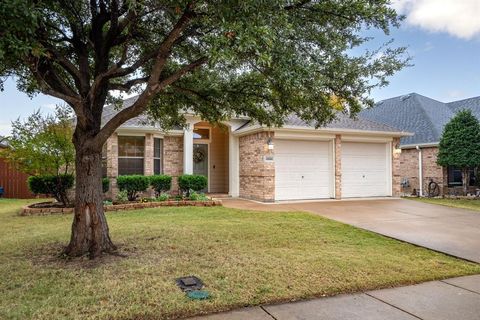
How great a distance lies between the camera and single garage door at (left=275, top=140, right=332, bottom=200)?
1320 cm

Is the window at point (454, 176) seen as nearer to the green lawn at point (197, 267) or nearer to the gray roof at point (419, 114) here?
the gray roof at point (419, 114)

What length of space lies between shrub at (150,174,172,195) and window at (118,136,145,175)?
3.63ft

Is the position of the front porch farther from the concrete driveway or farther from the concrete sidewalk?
the concrete sidewalk

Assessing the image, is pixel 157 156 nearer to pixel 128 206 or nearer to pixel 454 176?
pixel 128 206

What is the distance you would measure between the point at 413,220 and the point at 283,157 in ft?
17.6

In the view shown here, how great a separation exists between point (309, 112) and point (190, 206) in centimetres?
603

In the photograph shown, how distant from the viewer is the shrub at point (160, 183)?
12.7 m

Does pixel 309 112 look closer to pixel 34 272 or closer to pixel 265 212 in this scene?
pixel 265 212

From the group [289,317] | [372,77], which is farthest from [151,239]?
[372,77]

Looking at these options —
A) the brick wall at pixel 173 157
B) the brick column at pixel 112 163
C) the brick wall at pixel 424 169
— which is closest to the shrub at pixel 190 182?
the brick wall at pixel 173 157

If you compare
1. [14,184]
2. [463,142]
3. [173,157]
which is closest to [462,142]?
[463,142]

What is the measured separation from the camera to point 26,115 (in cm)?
1016

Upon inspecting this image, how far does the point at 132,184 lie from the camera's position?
1212 cm

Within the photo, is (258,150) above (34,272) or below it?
above
